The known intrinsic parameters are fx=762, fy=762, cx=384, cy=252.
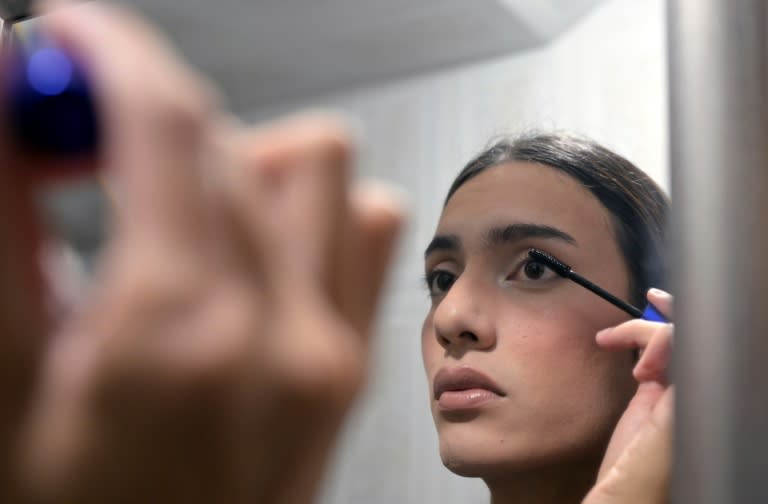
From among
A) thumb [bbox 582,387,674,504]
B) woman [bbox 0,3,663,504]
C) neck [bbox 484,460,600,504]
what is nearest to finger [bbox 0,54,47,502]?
woman [bbox 0,3,663,504]

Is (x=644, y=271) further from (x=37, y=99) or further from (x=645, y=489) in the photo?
(x=37, y=99)

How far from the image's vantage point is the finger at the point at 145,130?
0.14 metres

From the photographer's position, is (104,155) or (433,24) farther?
(433,24)

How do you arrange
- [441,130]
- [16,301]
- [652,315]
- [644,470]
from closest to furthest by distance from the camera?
1. [16,301]
2. [644,470]
3. [652,315]
4. [441,130]

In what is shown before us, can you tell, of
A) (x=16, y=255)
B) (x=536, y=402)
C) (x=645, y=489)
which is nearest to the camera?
(x=16, y=255)

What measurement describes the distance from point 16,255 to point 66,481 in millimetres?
42

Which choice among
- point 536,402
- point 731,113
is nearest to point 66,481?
point 731,113

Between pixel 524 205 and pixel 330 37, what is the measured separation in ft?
0.69

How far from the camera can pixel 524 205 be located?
23.3 inches

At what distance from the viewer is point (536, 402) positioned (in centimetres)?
54

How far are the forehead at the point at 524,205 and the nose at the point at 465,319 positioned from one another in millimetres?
41

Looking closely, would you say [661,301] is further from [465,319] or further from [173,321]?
[173,321]

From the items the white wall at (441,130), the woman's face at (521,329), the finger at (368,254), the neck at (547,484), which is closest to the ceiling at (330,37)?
the white wall at (441,130)

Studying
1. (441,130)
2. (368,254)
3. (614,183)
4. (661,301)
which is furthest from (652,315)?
(368,254)
